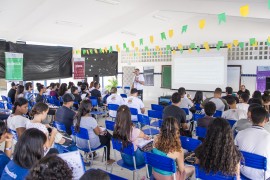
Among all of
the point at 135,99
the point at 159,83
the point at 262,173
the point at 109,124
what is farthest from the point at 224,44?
the point at 262,173

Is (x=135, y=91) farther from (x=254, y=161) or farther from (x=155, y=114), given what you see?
(x=254, y=161)

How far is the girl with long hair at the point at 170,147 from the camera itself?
2.59 meters

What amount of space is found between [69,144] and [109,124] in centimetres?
108

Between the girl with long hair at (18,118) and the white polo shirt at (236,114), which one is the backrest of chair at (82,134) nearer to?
the girl with long hair at (18,118)

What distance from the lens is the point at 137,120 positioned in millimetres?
5273

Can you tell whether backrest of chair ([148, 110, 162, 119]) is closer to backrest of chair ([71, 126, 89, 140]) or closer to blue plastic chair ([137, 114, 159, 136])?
blue plastic chair ([137, 114, 159, 136])

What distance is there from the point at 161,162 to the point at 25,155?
4.39ft

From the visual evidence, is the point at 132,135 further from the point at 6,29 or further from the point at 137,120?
the point at 6,29

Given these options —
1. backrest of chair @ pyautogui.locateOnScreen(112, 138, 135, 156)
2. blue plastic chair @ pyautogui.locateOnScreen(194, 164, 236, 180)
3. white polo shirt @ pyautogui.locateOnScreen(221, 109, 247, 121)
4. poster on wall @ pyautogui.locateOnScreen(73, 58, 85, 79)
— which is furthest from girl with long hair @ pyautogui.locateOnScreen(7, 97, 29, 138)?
poster on wall @ pyautogui.locateOnScreen(73, 58, 85, 79)

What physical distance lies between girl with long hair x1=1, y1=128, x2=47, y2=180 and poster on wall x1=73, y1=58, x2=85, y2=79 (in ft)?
32.2

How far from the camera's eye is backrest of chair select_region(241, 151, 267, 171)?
2430mm

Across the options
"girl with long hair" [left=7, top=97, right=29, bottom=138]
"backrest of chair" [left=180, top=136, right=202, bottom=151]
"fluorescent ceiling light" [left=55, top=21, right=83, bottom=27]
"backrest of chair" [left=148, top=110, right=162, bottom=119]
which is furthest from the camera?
"fluorescent ceiling light" [left=55, top=21, right=83, bottom=27]

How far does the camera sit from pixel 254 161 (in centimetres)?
249

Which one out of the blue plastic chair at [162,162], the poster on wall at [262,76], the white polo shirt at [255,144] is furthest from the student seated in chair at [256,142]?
the poster on wall at [262,76]
